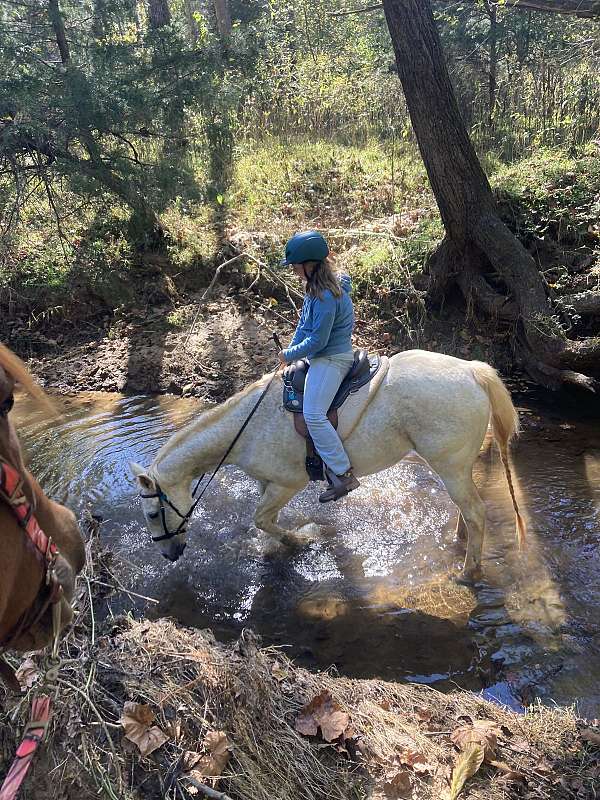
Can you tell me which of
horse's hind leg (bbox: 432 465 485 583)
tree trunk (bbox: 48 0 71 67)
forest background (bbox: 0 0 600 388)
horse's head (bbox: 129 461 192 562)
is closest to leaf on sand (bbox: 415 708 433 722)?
horse's hind leg (bbox: 432 465 485 583)

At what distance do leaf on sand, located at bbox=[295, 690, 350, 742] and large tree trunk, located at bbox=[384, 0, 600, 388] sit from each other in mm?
5288

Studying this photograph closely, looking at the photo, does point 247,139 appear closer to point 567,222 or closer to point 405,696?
point 567,222

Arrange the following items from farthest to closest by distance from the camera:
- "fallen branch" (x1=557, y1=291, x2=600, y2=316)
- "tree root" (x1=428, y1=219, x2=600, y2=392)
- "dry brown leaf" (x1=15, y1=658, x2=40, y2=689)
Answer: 1. "fallen branch" (x1=557, y1=291, x2=600, y2=316)
2. "tree root" (x1=428, y1=219, x2=600, y2=392)
3. "dry brown leaf" (x1=15, y1=658, x2=40, y2=689)

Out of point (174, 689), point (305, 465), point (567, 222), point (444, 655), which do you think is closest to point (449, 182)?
point (567, 222)

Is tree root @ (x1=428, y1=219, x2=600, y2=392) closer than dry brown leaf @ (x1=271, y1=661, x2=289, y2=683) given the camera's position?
No

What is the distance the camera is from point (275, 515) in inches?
201

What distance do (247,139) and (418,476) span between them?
10.4 m

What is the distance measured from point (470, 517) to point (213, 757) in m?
2.88

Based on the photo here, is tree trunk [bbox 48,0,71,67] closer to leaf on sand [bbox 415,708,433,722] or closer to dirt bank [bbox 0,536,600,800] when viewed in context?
dirt bank [bbox 0,536,600,800]

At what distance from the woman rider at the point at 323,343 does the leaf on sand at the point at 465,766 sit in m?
2.15

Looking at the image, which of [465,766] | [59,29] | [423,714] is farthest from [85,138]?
[465,766]

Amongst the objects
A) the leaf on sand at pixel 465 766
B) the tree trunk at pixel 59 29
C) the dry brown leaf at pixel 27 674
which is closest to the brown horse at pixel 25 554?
the dry brown leaf at pixel 27 674

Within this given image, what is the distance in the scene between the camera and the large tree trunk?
279 inches

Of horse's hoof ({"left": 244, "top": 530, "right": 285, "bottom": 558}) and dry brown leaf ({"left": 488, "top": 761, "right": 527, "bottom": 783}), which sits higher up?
dry brown leaf ({"left": 488, "top": 761, "right": 527, "bottom": 783})
